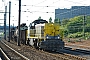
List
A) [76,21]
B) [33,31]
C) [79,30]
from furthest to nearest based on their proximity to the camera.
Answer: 1. [76,21]
2. [79,30]
3. [33,31]

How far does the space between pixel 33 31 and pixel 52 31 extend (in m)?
5.30

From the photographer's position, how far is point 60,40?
24672 millimetres

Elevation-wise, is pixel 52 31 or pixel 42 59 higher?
pixel 52 31

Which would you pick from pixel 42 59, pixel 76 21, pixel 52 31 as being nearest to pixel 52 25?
pixel 52 31

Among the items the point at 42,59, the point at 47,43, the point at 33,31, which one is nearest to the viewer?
the point at 42,59

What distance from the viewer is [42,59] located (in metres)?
18.2

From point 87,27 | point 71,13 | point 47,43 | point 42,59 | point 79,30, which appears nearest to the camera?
point 42,59

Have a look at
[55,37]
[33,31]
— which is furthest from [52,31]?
[33,31]

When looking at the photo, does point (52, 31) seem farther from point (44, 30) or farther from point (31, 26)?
point (31, 26)

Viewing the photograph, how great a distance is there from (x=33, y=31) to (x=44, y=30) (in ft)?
16.1

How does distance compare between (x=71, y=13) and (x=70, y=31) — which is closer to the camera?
(x=70, y=31)

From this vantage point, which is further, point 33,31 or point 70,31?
point 70,31

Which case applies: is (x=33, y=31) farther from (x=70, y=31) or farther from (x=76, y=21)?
(x=76, y=21)

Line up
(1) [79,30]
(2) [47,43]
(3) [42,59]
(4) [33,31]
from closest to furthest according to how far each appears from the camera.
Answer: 1. (3) [42,59]
2. (2) [47,43]
3. (4) [33,31]
4. (1) [79,30]
